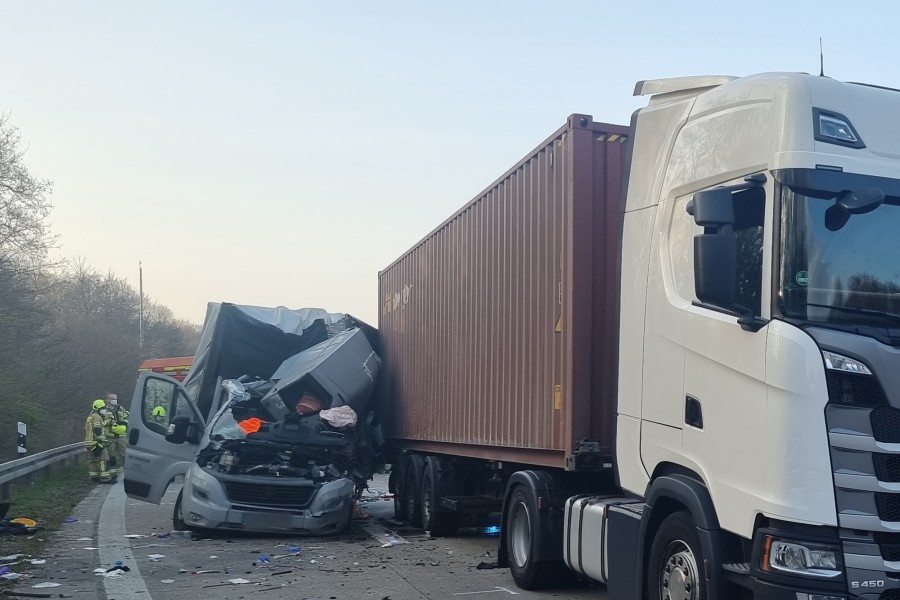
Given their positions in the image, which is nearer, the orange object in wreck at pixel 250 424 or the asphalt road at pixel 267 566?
the asphalt road at pixel 267 566

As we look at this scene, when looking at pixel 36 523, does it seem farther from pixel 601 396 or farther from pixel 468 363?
pixel 601 396

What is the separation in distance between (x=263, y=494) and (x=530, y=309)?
4560mm

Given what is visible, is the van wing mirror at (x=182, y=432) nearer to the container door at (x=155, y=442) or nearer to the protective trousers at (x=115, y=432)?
the container door at (x=155, y=442)

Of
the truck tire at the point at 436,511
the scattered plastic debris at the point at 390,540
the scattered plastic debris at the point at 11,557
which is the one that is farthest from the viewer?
the truck tire at the point at 436,511

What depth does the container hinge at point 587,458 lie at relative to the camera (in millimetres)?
6703

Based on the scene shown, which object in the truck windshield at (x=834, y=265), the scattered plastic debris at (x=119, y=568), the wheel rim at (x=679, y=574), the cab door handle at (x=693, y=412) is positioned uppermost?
the truck windshield at (x=834, y=265)

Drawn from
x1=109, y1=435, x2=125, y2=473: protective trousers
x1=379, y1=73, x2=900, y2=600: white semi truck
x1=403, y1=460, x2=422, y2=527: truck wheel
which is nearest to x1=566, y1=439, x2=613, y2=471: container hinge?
x1=379, y1=73, x2=900, y2=600: white semi truck

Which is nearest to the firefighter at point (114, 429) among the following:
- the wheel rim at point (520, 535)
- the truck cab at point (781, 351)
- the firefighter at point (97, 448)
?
the firefighter at point (97, 448)

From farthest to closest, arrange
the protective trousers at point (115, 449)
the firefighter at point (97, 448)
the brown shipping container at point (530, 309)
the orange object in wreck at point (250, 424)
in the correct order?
the protective trousers at point (115, 449), the firefighter at point (97, 448), the orange object in wreck at point (250, 424), the brown shipping container at point (530, 309)

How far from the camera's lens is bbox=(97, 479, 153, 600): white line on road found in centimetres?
755

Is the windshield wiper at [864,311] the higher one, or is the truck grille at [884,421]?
the windshield wiper at [864,311]

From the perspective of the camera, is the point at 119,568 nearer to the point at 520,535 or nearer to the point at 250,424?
the point at 250,424

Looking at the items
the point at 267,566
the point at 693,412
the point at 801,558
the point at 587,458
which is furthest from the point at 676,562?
the point at 267,566

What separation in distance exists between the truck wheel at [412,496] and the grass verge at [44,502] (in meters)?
4.35
